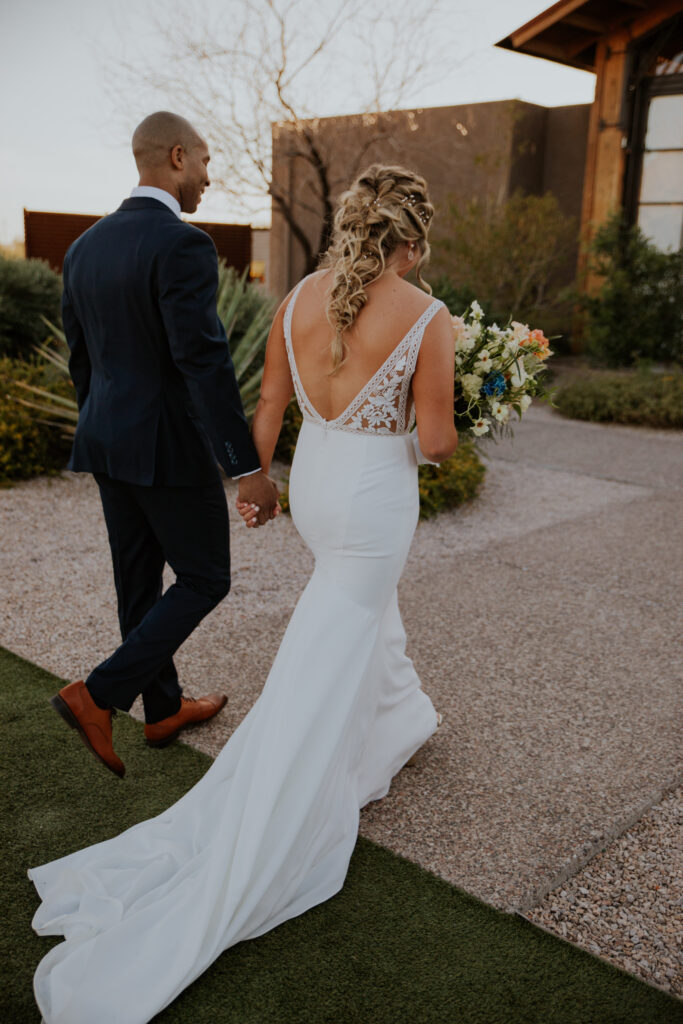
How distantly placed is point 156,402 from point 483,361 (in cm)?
109

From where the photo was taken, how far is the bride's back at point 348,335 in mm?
2525

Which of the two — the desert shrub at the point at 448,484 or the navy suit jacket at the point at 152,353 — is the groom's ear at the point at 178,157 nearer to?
the navy suit jacket at the point at 152,353

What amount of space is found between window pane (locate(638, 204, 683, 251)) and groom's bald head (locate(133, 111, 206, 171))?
1212cm

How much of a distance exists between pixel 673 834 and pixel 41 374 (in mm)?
6917

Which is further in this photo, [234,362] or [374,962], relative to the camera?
[234,362]

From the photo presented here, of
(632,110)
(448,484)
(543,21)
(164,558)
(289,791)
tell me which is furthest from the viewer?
(632,110)

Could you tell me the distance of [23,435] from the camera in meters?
7.33

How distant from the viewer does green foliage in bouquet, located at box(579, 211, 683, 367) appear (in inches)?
500

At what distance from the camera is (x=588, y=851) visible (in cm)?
283

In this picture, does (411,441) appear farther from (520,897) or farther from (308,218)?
(308,218)

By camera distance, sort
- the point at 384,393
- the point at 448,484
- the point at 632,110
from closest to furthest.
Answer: the point at 384,393, the point at 448,484, the point at 632,110

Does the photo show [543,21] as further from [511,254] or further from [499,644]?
[499,644]

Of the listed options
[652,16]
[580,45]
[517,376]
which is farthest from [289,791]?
[580,45]

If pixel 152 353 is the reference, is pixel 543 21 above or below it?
above
